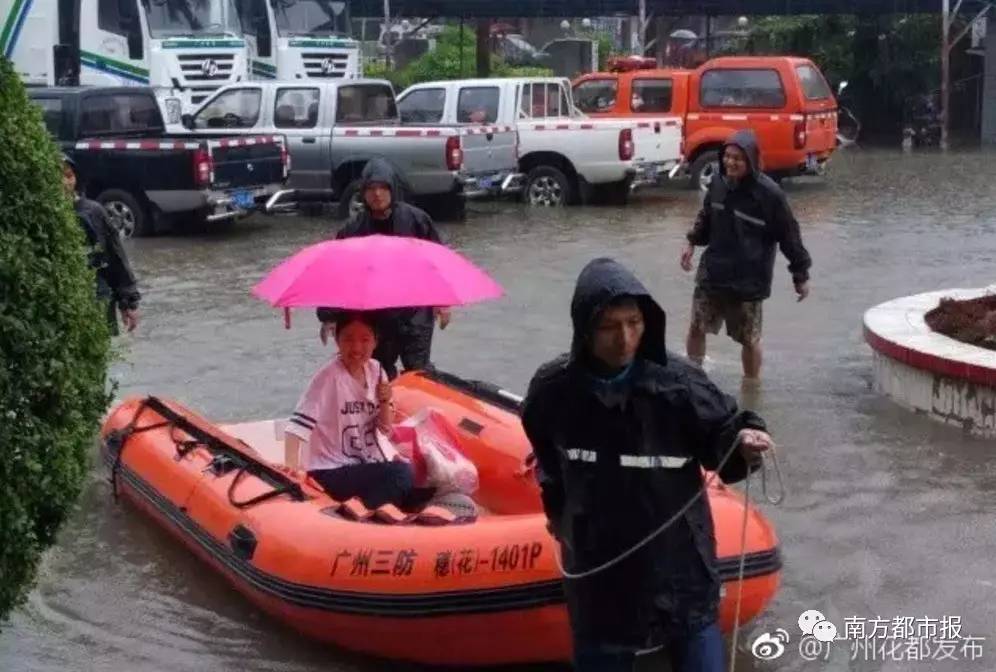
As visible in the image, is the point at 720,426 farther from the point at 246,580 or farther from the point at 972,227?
the point at 972,227

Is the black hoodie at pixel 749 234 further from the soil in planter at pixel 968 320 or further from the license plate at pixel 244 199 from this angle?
the license plate at pixel 244 199

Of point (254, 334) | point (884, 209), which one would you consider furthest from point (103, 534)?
point (884, 209)

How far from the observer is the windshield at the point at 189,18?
24578 mm

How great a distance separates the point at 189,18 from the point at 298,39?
2367mm

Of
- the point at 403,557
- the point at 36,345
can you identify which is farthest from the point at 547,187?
the point at 36,345

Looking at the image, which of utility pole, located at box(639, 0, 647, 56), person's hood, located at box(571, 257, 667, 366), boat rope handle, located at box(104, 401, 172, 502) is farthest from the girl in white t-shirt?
utility pole, located at box(639, 0, 647, 56)

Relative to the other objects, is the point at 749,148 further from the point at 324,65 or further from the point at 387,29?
the point at 387,29

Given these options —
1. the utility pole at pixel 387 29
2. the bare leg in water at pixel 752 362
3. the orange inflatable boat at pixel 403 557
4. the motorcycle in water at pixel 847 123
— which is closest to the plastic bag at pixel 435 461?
the orange inflatable boat at pixel 403 557

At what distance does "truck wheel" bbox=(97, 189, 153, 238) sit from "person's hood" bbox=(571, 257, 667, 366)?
15.2 m

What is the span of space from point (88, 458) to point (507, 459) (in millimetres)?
2994

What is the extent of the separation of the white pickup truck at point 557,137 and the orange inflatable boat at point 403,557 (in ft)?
47.4

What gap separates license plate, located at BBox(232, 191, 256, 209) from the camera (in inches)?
→ 749

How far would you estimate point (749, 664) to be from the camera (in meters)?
5.94

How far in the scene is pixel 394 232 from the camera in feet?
28.6
